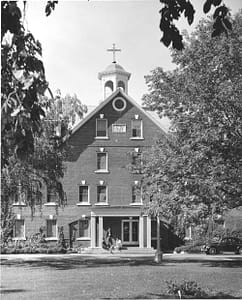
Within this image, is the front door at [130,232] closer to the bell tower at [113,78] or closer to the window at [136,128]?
the window at [136,128]

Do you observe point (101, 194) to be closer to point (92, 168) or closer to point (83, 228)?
point (92, 168)

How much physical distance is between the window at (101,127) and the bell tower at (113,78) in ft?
2.22

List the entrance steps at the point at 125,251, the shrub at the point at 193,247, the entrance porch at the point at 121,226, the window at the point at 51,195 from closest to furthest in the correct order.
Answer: the entrance porch at the point at 121,226, the entrance steps at the point at 125,251, the window at the point at 51,195, the shrub at the point at 193,247

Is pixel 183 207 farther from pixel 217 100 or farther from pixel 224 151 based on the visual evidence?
pixel 217 100

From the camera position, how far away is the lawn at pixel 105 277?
171 inches

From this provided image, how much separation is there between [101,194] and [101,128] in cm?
73

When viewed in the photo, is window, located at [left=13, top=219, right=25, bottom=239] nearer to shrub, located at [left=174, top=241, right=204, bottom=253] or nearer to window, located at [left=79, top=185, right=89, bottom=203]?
window, located at [left=79, top=185, right=89, bottom=203]

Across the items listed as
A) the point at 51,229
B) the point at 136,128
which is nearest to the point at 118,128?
the point at 136,128

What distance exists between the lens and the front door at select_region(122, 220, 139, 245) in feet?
17.7

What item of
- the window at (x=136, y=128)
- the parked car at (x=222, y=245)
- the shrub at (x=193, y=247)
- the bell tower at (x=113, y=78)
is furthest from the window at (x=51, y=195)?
the parked car at (x=222, y=245)

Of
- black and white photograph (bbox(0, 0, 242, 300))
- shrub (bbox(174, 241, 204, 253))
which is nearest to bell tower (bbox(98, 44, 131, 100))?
black and white photograph (bbox(0, 0, 242, 300))

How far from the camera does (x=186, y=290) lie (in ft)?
15.2

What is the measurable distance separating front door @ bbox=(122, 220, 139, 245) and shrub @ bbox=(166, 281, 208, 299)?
0.73 metres

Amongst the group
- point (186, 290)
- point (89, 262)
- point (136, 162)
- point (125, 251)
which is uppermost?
point (136, 162)
